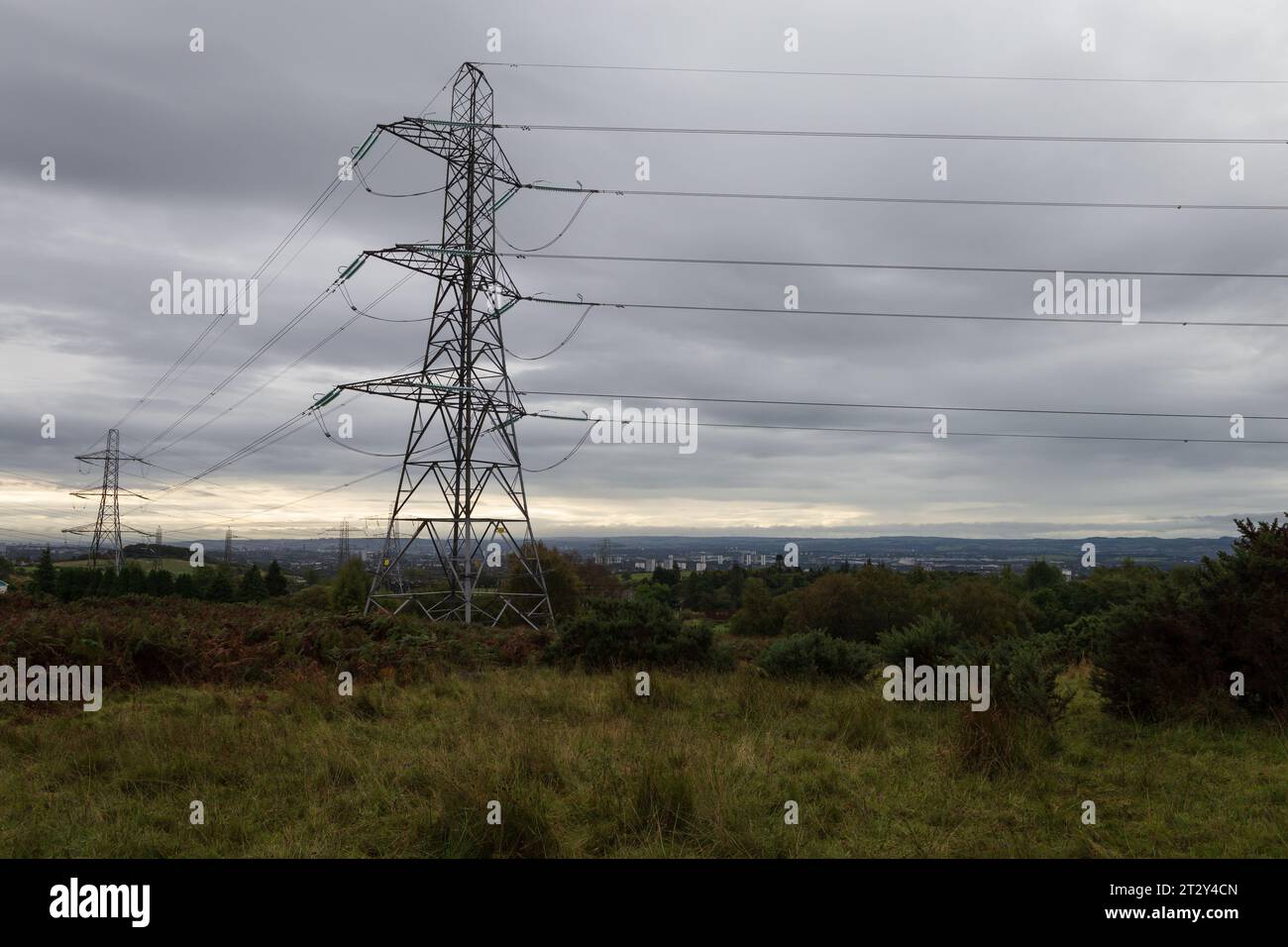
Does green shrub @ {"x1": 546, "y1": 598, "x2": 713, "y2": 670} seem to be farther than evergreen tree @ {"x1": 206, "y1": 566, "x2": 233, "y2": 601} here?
No

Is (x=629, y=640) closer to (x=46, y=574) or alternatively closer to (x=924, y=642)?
(x=924, y=642)

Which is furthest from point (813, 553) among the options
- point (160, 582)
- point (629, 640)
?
point (160, 582)

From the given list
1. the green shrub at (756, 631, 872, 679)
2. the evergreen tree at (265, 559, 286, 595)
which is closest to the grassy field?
the green shrub at (756, 631, 872, 679)

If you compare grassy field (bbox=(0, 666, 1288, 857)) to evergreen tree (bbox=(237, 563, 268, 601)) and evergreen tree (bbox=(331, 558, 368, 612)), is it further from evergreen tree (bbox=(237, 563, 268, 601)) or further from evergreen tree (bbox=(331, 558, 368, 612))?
evergreen tree (bbox=(237, 563, 268, 601))

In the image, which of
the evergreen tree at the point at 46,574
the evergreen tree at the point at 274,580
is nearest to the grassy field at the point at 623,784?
the evergreen tree at the point at 274,580

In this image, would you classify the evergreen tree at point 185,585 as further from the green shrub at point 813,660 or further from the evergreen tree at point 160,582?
the green shrub at point 813,660

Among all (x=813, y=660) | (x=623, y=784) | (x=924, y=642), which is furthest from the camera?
(x=813, y=660)

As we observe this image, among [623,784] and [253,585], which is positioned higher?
[623,784]

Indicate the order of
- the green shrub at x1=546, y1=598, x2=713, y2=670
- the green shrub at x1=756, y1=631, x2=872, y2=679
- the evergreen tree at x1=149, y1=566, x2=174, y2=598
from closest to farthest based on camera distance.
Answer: the green shrub at x1=756, y1=631, x2=872, y2=679 < the green shrub at x1=546, y1=598, x2=713, y2=670 < the evergreen tree at x1=149, y1=566, x2=174, y2=598
